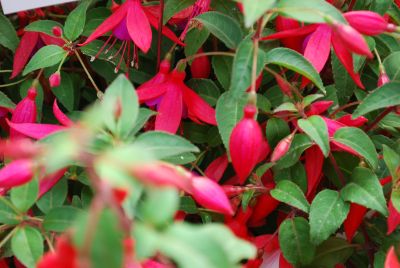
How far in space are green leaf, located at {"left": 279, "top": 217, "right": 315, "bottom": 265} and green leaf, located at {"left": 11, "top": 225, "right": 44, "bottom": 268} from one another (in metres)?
0.28

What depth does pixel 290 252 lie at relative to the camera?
74 centimetres

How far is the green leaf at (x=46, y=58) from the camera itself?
795 millimetres

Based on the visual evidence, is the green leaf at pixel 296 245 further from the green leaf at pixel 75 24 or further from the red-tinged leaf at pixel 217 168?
the green leaf at pixel 75 24

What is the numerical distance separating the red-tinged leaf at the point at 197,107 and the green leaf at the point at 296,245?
0.15 meters

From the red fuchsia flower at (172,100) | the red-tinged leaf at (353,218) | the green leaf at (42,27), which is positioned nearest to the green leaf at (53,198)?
the red fuchsia flower at (172,100)

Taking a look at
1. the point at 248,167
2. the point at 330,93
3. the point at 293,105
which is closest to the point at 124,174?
the point at 248,167

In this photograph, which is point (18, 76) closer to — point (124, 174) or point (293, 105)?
point (293, 105)

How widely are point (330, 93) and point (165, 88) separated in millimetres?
224

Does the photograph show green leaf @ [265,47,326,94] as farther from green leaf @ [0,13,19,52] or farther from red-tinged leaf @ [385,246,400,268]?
green leaf @ [0,13,19,52]

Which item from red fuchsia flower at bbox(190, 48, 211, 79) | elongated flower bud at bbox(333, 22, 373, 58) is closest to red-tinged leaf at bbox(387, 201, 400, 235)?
elongated flower bud at bbox(333, 22, 373, 58)

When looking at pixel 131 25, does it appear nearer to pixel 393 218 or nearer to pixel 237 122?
pixel 237 122

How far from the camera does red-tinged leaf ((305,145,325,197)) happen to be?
774mm

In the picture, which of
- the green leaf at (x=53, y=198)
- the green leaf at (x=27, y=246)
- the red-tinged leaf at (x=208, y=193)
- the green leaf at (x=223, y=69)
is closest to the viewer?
the red-tinged leaf at (x=208, y=193)

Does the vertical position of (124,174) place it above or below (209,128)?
above
